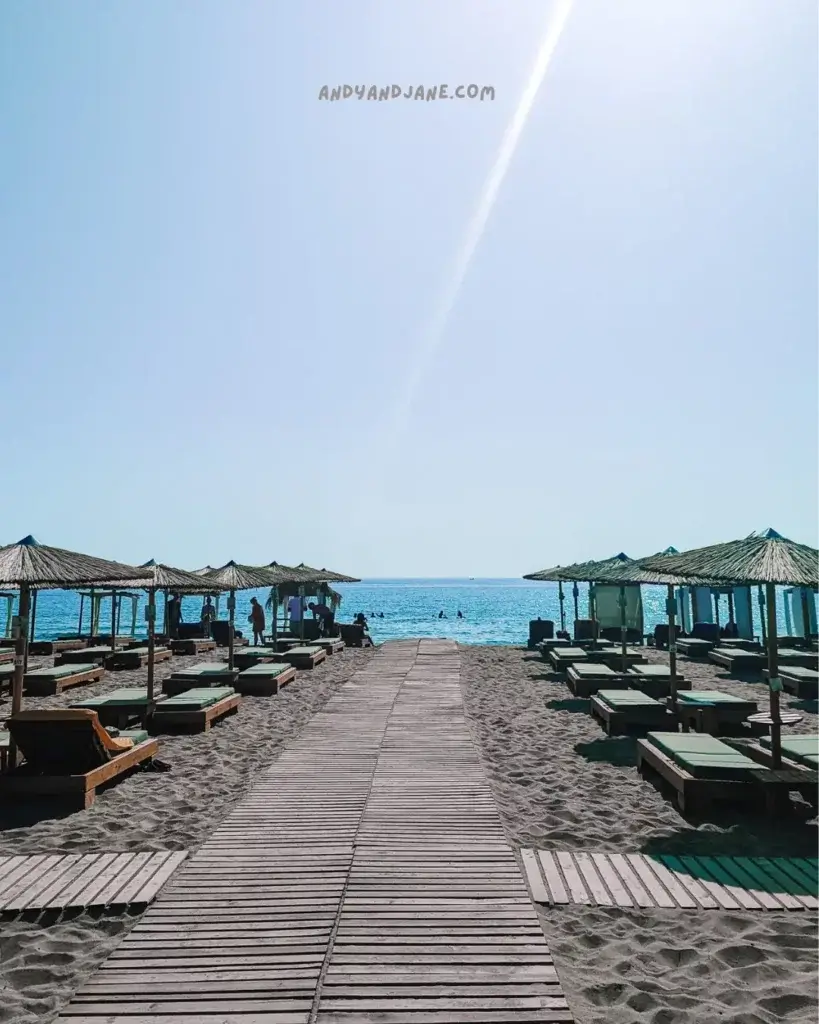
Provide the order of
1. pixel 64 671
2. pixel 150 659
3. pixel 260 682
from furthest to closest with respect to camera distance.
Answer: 1. pixel 64 671
2. pixel 260 682
3. pixel 150 659

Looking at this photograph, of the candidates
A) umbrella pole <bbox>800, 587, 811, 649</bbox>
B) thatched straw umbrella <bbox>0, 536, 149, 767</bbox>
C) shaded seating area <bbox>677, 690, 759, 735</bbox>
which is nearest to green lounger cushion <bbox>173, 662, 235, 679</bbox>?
thatched straw umbrella <bbox>0, 536, 149, 767</bbox>

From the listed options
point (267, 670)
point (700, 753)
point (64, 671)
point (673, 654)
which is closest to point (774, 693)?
point (700, 753)

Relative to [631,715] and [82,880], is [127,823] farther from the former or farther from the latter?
[631,715]

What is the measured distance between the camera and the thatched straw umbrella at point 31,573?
7.19 m

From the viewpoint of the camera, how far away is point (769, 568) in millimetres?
6926

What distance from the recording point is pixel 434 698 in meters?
12.0

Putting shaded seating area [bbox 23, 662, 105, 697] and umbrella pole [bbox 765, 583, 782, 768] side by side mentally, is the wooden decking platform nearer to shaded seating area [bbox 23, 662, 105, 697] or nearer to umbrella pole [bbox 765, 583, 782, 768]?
umbrella pole [bbox 765, 583, 782, 768]

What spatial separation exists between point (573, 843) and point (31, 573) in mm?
5781

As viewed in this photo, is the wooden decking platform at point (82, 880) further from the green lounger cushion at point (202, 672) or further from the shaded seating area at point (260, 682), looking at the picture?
the green lounger cushion at point (202, 672)

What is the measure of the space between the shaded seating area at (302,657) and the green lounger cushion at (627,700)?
8.11m

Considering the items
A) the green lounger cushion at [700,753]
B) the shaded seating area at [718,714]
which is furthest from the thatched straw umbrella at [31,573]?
the shaded seating area at [718,714]

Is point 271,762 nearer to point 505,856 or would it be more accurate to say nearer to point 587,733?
point 505,856

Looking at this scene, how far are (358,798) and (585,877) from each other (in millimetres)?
2310

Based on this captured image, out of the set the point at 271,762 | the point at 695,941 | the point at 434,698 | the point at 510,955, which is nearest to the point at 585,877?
the point at 695,941
